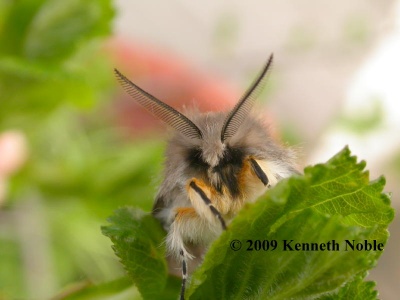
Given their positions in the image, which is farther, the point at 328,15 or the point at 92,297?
the point at 328,15

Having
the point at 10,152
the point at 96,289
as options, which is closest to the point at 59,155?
the point at 10,152

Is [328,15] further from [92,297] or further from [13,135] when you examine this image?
[92,297]

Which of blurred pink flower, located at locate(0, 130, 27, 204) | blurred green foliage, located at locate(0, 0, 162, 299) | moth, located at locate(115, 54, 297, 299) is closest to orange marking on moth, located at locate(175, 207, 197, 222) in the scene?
moth, located at locate(115, 54, 297, 299)

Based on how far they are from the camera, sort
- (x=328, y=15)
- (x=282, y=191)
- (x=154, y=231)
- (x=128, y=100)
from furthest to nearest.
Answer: (x=328, y=15)
(x=128, y=100)
(x=154, y=231)
(x=282, y=191)

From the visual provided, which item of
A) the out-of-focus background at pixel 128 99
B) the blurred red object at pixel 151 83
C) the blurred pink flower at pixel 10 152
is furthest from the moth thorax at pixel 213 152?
the blurred red object at pixel 151 83

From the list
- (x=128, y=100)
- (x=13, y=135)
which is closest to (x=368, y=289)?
(x=13, y=135)

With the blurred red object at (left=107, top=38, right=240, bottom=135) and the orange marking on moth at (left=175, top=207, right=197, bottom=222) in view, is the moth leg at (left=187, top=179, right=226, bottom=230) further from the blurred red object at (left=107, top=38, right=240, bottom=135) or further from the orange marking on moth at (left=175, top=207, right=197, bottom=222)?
the blurred red object at (left=107, top=38, right=240, bottom=135)
